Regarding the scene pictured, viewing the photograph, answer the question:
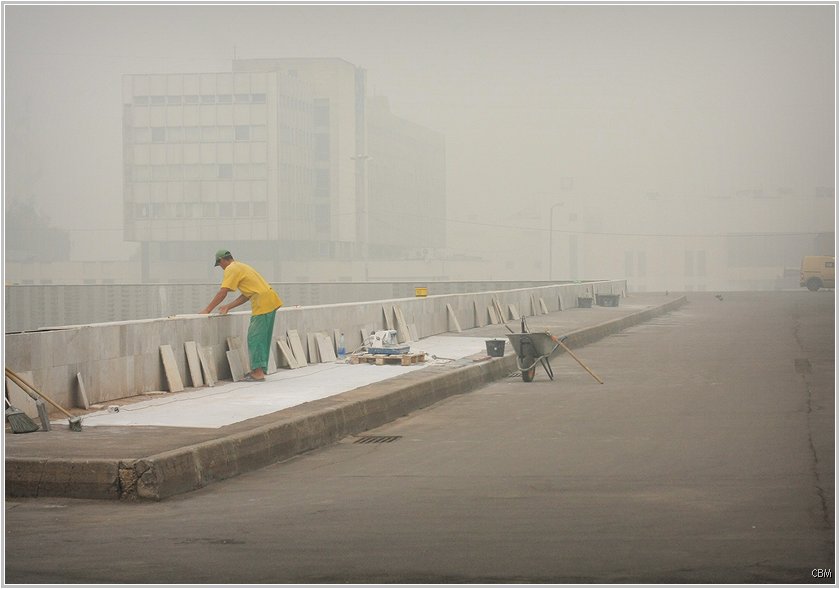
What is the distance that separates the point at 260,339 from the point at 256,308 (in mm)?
435

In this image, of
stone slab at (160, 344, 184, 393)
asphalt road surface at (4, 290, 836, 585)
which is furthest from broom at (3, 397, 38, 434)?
stone slab at (160, 344, 184, 393)

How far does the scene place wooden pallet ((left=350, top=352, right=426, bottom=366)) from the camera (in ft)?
64.0

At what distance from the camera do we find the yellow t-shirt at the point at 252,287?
54.8ft

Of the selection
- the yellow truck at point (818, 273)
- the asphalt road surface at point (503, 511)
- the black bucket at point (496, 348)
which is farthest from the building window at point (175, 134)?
the asphalt road surface at point (503, 511)

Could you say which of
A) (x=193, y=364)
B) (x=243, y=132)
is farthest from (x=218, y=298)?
(x=243, y=132)

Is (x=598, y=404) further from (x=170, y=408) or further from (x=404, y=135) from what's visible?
(x=404, y=135)

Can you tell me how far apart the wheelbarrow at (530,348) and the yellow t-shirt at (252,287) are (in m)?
3.74

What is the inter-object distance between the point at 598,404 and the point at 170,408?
5406 millimetres

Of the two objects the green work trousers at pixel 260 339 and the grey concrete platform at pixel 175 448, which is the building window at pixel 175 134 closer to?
the green work trousers at pixel 260 339

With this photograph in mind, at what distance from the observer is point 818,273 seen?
267 feet

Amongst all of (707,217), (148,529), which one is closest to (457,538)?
(148,529)

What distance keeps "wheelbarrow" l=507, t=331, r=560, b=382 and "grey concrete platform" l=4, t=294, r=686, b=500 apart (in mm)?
3022

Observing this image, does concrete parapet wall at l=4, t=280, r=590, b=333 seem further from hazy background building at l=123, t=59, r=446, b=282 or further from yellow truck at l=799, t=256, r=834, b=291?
hazy background building at l=123, t=59, r=446, b=282

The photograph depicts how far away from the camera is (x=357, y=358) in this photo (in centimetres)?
1988
